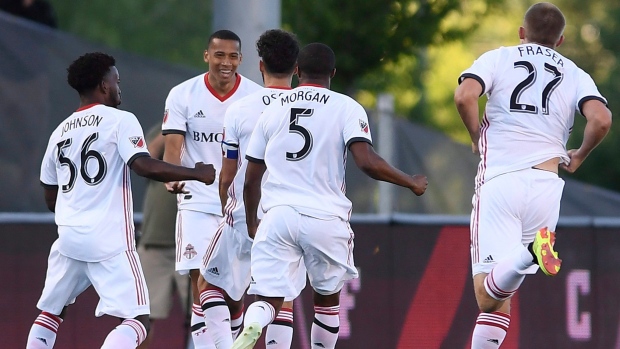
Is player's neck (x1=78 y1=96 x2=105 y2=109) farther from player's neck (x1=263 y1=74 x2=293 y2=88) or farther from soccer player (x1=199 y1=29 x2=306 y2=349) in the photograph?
player's neck (x1=263 y1=74 x2=293 y2=88)

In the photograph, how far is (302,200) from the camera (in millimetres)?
7957

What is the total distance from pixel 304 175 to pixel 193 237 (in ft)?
5.44

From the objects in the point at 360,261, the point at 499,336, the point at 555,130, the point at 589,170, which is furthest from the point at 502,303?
the point at 589,170

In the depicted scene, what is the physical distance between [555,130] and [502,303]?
1.28 metres

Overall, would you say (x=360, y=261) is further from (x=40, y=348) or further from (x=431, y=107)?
(x=431, y=107)

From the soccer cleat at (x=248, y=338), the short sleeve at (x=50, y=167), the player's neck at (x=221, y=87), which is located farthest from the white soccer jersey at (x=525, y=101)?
the short sleeve at (x=50, y=167)

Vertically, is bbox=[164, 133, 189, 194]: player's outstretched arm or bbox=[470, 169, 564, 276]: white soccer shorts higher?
bbox=[164, 133, 189, 194]: player's outstretched arm

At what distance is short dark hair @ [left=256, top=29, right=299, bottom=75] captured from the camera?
333 inches

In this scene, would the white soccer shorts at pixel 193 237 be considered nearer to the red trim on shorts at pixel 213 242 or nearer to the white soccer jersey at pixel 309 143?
the red trim on shorts at pixel 213 242

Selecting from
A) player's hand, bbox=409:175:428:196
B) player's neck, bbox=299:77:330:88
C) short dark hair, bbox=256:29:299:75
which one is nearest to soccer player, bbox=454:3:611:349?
player's hand, bbox=409:175:428:196

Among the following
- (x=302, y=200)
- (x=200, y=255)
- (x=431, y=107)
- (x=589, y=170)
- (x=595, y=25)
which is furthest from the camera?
(x=595, y=25)

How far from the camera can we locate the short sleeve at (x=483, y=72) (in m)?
8.15

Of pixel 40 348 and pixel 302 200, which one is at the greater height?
pixel 302 200

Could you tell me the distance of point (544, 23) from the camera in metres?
8.32
